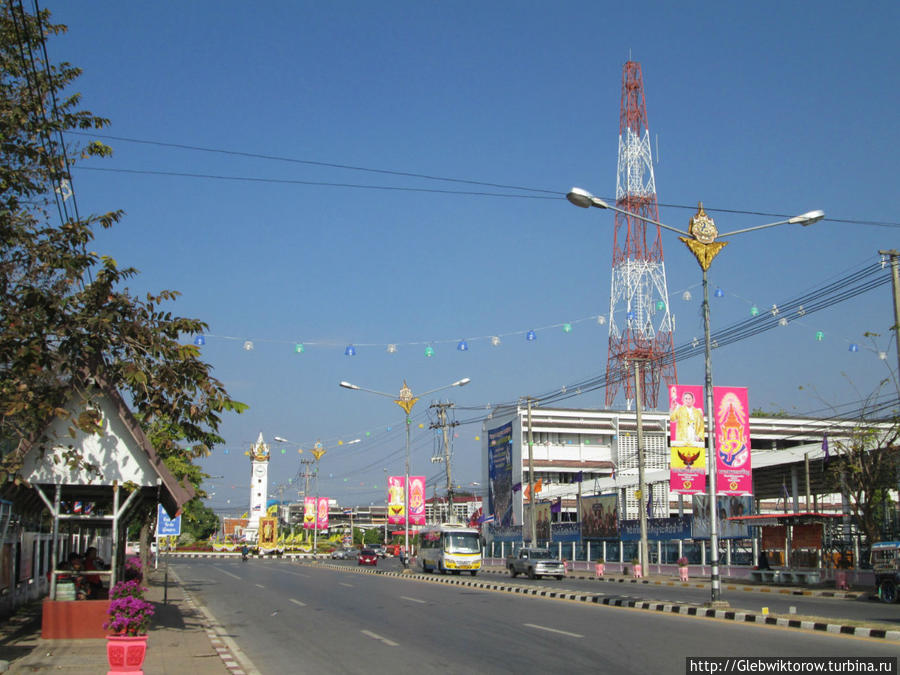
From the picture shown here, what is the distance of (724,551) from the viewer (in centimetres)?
4169

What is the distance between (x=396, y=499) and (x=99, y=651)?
123 ft

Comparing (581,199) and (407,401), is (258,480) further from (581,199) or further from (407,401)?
(581,199)

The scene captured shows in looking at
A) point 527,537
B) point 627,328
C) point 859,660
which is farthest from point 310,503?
point 859,660

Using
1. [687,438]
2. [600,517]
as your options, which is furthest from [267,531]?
[687,438]

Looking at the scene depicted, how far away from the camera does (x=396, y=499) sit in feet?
168

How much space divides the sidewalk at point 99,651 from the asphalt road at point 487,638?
71cm

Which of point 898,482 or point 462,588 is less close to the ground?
point 898,482

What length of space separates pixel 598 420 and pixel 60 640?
76.0 m

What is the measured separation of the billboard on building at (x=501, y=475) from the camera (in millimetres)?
67062

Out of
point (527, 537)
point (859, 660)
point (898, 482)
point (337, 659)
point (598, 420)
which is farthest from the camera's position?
point (598, 420)

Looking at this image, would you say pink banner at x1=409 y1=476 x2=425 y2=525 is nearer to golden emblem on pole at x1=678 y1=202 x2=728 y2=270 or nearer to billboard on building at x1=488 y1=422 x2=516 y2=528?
billboard on building at x1=488 y1=422 x2=516 y2=528

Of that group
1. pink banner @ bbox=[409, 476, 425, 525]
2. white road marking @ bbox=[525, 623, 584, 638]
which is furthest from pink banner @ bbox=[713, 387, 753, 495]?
pink banner @ bbox=[409, 476, 425, 525]

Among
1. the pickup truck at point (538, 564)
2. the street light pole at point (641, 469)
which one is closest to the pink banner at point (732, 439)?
the street light pole at point (641, 469)

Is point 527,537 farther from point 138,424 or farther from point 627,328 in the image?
point 138,424
